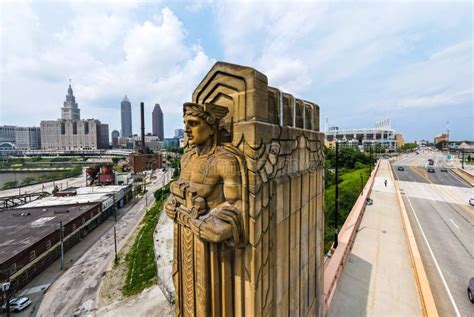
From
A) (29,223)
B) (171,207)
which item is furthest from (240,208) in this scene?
(29,223)


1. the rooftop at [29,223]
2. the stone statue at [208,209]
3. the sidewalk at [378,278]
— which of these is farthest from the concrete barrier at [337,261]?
the rooftop at [29,223]

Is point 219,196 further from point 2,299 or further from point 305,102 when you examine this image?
point 2,299

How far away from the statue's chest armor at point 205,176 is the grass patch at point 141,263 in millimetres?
18968

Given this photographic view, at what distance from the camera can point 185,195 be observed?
4.96 m

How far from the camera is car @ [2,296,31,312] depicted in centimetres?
1744

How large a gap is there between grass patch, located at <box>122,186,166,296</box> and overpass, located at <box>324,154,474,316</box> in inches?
633

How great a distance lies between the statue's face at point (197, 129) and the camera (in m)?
4.46

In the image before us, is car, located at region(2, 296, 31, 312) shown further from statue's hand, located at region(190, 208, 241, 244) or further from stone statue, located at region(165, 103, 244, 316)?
statue's hand, located at region(190, 208, 241, 244)

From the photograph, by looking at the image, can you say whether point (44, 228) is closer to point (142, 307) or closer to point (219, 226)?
point (142, 307)

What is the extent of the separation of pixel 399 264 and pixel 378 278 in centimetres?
226

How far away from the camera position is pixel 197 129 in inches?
177

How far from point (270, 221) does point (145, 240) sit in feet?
92.9

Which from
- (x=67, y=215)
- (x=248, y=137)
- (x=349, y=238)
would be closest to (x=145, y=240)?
(x=67, y=215)

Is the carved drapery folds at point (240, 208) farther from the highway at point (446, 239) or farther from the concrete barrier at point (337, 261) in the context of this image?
the highway at point (446, 239)
